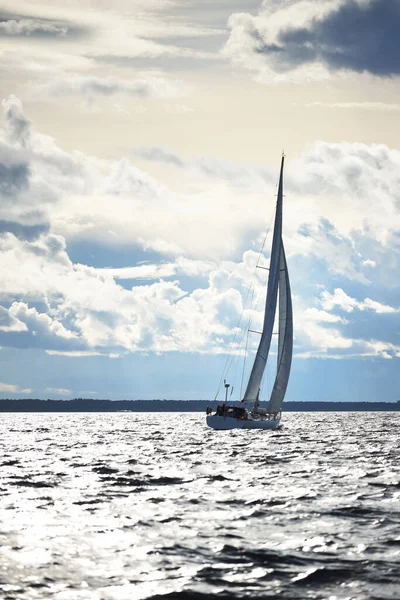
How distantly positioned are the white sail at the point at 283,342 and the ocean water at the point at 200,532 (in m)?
39.6

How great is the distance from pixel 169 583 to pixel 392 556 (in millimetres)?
5422

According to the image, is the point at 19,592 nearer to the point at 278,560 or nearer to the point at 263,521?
the point at 278,560

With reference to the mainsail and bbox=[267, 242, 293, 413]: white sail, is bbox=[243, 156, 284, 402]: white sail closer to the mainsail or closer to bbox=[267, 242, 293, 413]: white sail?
the mainsail

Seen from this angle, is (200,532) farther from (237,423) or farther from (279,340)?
(279,340)

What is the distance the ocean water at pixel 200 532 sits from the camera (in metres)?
15.6

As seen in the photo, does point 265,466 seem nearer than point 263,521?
No

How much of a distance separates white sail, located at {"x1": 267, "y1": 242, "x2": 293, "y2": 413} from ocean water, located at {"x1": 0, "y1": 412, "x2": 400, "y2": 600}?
130 feet

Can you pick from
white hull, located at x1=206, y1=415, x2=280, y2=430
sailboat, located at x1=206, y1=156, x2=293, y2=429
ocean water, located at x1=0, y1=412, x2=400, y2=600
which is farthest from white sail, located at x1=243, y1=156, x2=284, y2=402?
ocean water, located at x1=0, y1=412, x2=400, y2=600

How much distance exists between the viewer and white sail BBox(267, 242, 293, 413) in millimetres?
80125

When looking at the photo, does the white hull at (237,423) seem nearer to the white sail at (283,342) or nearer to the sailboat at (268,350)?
the sailboat at (268,350)

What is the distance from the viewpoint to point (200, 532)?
2120 centimetres

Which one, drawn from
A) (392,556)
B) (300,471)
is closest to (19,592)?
(392,556)

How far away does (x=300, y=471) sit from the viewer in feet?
124

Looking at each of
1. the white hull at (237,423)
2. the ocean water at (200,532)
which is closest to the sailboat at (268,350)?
the white hull at (237,423)
